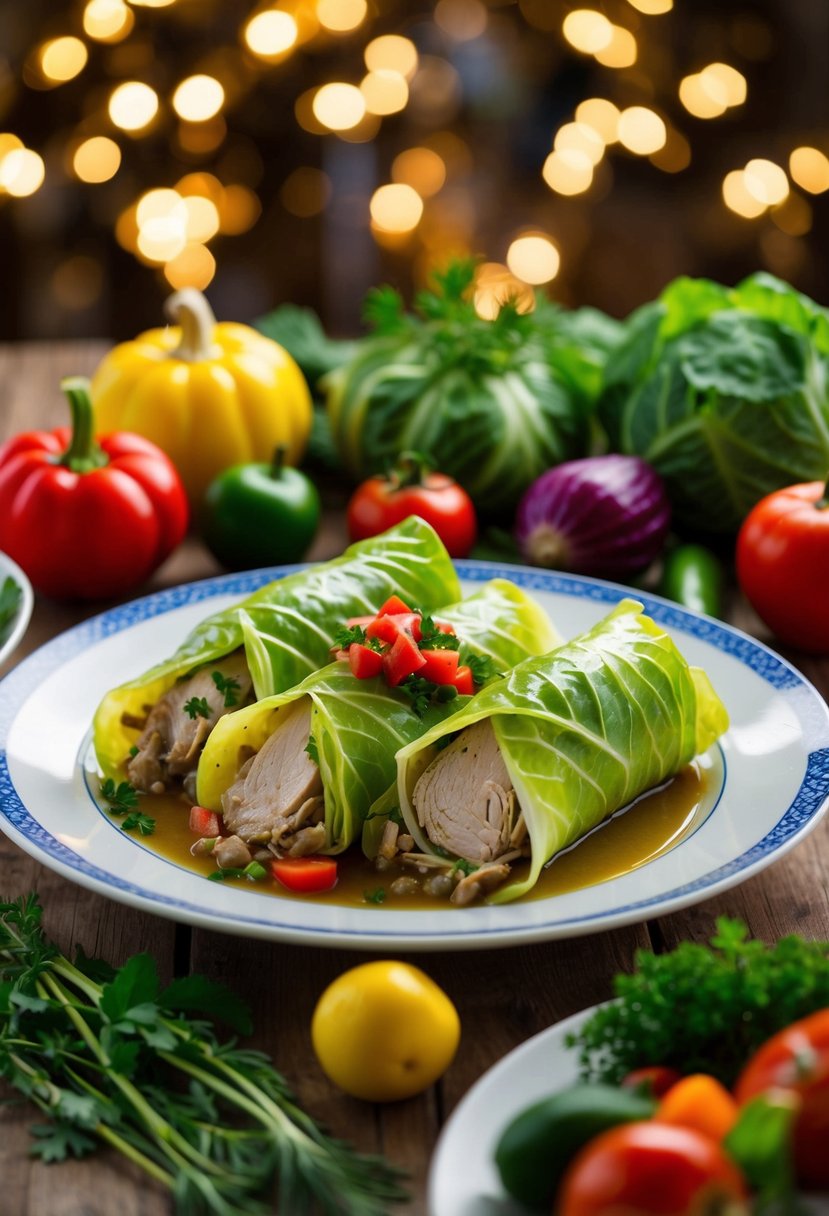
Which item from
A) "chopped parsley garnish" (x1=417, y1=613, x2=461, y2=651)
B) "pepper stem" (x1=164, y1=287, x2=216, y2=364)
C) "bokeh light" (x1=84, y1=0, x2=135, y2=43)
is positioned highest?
"bokeh light" (x1=84, y1=0, x2=135, y2=43)

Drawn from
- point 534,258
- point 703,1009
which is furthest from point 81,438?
point 534,258

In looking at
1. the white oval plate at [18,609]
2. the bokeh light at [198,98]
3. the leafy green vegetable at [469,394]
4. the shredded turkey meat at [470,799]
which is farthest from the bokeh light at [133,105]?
the shredded turkey meat at [470,799]

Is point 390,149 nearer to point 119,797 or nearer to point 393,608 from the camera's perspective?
point 393,608

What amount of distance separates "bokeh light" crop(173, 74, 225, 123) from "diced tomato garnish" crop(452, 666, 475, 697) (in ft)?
19.4

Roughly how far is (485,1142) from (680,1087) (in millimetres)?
297

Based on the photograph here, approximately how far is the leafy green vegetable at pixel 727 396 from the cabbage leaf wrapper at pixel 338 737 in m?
1.48

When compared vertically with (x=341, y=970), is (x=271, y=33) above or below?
above

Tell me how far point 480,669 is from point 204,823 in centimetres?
67

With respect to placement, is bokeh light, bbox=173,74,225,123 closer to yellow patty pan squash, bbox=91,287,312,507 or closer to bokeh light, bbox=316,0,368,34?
bokeh light, bbox=316,0,368,34

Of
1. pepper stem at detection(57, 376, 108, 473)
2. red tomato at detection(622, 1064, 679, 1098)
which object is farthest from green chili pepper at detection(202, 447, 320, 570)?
red tomato at detection(622, 1064, 679, 1098)

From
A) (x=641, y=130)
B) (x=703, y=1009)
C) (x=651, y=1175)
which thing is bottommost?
(x=703, y=1009)

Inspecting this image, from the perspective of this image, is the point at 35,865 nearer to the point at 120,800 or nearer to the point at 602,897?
the point at 120,800

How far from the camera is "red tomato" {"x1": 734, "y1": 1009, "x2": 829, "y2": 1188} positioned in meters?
1.68

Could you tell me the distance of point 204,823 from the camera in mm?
2791
